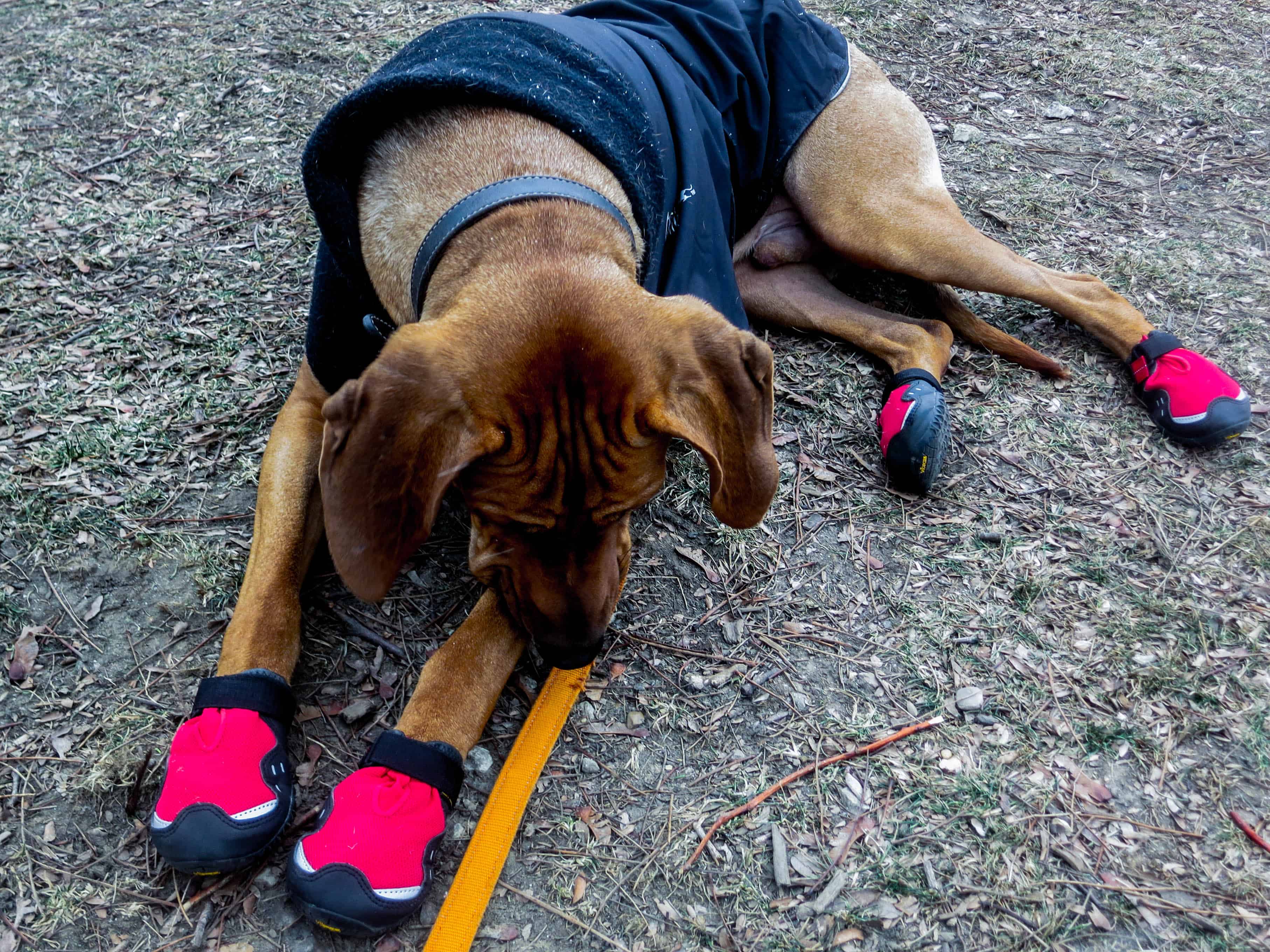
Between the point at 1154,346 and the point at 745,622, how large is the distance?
2070mm

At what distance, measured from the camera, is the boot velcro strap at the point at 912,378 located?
3477 mm

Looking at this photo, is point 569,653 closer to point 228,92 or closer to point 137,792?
point 137,792

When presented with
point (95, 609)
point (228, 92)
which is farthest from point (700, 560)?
point (228, 92)

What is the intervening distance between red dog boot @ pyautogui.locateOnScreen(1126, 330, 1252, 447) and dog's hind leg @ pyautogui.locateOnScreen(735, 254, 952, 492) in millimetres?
767

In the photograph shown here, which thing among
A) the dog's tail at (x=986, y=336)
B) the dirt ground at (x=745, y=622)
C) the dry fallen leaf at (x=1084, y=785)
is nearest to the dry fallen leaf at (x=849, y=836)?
the dirt ground at (x=745, y=622)

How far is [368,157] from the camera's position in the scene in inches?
105

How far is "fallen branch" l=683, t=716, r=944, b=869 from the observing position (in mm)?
2357

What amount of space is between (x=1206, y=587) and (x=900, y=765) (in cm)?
131

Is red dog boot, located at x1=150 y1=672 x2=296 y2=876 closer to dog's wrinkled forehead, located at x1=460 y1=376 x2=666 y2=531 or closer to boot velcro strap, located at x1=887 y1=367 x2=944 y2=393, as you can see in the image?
dog's wrinkled forehead, located at x1=460 y1=376 x2=666 y2=531

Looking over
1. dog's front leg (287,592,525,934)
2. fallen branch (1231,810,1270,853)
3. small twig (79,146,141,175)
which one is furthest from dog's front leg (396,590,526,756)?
small twig (79,146,141,175)

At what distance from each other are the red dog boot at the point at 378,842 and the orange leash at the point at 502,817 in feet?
0.29

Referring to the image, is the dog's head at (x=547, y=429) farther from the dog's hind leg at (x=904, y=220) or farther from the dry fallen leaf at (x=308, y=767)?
the dog's hind leg at (x=904, y=220)

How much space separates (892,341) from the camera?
12.2ft

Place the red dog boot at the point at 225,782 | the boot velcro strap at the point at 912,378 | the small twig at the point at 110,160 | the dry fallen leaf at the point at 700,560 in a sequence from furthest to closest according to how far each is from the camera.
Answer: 1. the small twig at the point at 110,160
2. the boot velcro strap at the point at 912,378
3. the dry fallen leaf at the point at 700,560
4. the red dog boot at the point at 225,782
